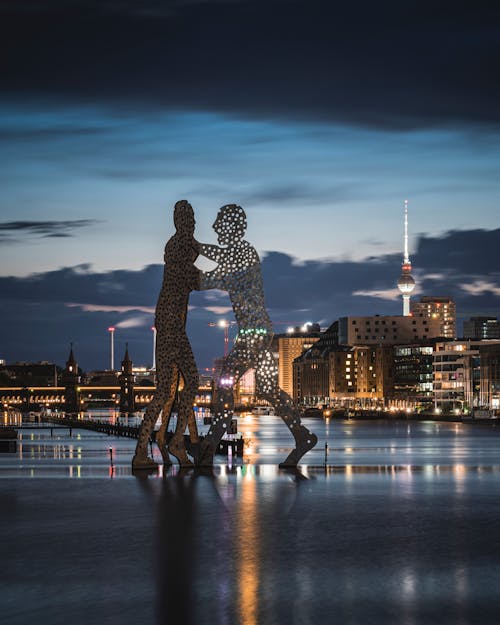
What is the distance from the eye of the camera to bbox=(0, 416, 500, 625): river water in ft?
64.1

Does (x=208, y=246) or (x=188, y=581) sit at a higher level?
(x=208, y=246)

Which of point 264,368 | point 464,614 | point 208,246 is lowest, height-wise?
point 464,614

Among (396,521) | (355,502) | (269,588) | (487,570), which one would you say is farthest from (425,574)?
(355,502)

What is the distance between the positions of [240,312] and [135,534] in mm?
19150

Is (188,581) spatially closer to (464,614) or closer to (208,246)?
(464,614)

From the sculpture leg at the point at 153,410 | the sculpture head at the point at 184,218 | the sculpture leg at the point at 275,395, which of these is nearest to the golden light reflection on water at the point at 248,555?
the sculpture leg at the point at 275,395

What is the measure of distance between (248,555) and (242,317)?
22.4 metres

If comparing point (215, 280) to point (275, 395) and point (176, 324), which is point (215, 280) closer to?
point (176, 324)

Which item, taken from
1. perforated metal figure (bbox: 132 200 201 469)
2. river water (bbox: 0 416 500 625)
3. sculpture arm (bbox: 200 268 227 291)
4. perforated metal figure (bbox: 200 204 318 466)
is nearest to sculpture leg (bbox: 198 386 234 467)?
perforated metal figure (bbox: 200 204 318 466)

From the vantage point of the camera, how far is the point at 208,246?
154ft

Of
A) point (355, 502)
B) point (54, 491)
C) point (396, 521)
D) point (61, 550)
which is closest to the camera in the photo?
point (61, 550)

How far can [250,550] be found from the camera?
25406 millimetres

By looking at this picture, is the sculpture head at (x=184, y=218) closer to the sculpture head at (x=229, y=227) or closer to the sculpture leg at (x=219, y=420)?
the sculpture head at (x=229, y=227)

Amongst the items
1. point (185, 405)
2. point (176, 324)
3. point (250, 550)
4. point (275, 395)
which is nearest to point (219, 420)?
point (185, 405)
